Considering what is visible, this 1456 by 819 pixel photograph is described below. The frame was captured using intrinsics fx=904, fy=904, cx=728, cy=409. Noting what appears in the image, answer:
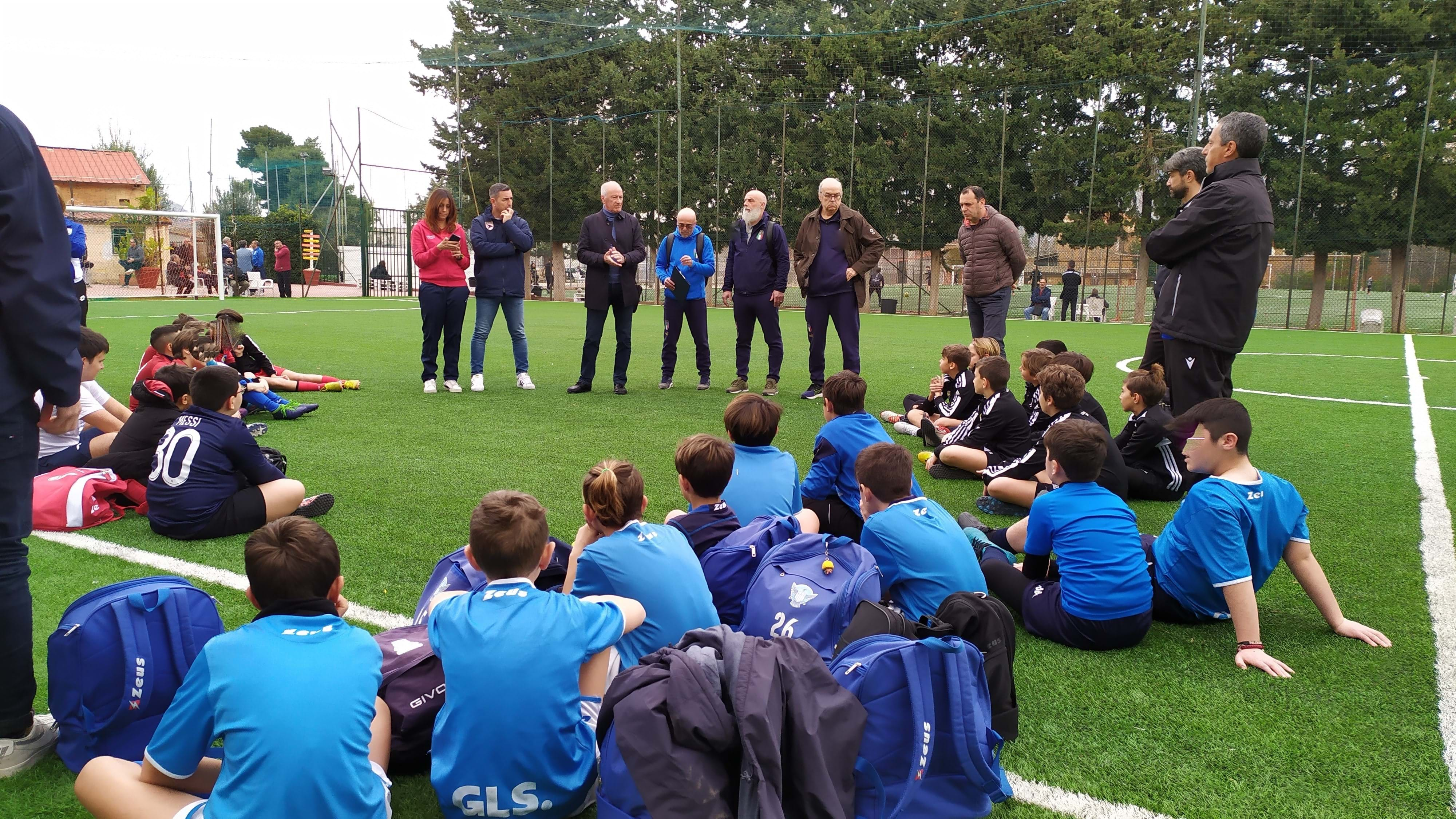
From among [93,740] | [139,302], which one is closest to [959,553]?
[93,740]

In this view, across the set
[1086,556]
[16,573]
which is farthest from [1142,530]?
[16,573]

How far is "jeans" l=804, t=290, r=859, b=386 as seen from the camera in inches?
334

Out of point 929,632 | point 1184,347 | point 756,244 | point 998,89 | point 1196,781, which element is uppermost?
point 998,89

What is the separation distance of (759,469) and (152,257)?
30.1 metres

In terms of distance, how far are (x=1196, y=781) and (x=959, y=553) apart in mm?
941

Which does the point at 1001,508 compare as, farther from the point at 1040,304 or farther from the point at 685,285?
the point at 1040,304

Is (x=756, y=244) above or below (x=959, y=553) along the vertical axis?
above

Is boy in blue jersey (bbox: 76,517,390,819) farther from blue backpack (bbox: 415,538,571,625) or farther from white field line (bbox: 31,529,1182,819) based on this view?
white field line (bbox: 31,529,1182,819)

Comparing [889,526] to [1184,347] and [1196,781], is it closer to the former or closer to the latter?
[1196,781]

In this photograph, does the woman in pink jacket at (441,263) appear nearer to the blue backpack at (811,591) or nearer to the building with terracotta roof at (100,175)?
the blue backpack at (811,591)

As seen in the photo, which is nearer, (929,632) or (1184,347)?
(929,632)

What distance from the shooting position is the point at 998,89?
2717 cm

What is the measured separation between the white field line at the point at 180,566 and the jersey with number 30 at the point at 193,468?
201 mm

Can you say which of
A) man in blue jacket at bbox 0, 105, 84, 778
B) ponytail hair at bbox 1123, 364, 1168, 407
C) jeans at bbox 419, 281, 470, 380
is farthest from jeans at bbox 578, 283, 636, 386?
man in blue jacket at bbox 0, 105, 84, 778
